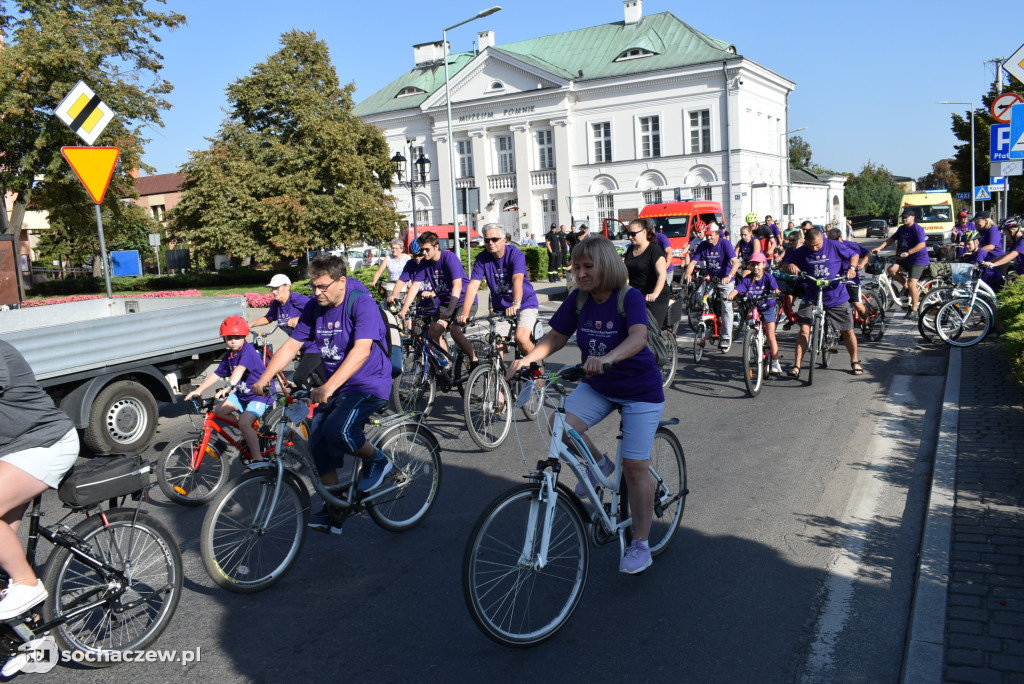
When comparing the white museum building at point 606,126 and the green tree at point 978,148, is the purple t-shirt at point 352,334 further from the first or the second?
the white museum building at point 606,126

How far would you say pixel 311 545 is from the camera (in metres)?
5.31

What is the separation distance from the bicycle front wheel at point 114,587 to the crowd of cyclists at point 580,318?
3.29 feet

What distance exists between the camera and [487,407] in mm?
7543

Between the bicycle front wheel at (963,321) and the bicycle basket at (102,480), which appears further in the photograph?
the bicycle front wheel at (963,321)

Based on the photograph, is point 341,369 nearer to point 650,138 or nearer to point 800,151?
point 650,138

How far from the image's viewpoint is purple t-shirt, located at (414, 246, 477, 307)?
9133mm

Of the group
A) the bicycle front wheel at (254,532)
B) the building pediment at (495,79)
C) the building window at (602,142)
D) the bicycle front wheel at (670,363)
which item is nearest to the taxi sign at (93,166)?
the bicycle front wheel at (254,532)

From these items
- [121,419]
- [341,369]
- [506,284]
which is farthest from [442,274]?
[341,369]

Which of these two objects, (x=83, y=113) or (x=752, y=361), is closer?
(x=752, y=361)

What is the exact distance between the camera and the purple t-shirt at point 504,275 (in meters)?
8.42

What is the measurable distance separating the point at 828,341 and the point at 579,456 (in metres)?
7.48

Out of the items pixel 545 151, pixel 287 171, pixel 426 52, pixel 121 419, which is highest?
pixel 426 52

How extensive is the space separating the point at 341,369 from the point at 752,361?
5.75m

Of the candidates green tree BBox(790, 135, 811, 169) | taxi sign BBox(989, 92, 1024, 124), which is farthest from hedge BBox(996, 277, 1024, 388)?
green tree BBox(790, 135, 811, 169)
